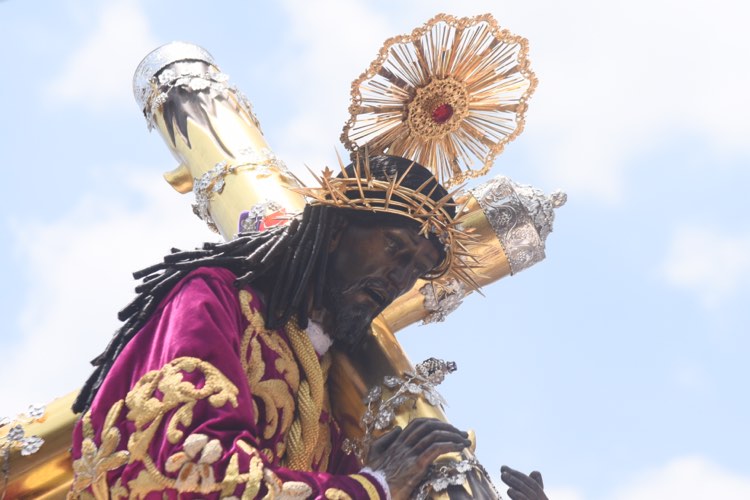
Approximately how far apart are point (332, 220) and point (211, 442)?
130cm

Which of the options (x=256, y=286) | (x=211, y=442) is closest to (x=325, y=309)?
(x=256, y=286)

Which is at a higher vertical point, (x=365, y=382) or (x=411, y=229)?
(x=411, y=229)

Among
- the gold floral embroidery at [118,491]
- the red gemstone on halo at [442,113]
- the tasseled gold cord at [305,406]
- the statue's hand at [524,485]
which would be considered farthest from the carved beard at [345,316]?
the gold floral embroidery at [118,491]

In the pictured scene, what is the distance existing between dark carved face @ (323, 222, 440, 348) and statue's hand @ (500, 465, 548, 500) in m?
0.85

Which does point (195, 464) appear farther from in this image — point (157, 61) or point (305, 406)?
point (157, 61)

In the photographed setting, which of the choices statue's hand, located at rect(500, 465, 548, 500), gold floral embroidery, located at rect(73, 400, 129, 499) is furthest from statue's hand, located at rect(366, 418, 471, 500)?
gold floral embroidery, located at rect(73, 400, 129, 499)

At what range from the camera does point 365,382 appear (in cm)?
486

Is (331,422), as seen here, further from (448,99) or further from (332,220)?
(448,99)

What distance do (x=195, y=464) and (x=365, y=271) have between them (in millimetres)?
1251

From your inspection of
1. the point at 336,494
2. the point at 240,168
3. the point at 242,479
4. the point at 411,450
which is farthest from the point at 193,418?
the point at 240,168

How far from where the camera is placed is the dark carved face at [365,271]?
15.3 feet

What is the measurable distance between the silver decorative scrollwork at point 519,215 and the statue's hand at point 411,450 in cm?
161

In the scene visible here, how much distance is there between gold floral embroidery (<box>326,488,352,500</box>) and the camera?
3867mm

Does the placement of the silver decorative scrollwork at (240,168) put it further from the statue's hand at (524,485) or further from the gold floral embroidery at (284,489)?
the gold floral embroidery at (284,489)
